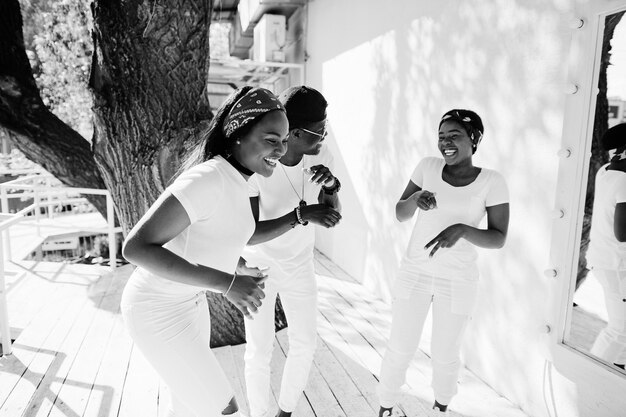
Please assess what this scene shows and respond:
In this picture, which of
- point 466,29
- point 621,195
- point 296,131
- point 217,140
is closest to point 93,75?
point 296,131

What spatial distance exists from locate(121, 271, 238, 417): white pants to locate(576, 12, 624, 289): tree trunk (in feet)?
6.06

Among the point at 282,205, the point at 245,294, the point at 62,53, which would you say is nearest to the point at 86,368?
the point at 282,205

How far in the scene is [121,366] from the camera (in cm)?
333

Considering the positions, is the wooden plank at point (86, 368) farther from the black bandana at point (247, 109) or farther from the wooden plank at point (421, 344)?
the black bandana at point (247, 109)

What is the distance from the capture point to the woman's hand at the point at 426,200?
7.73 ft

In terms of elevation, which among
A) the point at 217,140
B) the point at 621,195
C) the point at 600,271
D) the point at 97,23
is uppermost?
the point at 97,23

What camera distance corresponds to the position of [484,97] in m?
3.22

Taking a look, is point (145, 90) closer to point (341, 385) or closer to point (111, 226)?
point (341, 385)

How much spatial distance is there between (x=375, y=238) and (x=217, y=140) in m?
3.54

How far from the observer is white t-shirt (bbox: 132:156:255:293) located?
4.83 feet

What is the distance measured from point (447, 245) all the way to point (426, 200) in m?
0.24

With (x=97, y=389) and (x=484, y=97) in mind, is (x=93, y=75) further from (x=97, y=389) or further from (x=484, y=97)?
(x=484, y=97)

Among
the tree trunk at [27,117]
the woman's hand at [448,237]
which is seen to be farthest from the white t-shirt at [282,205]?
the tree trunk at [27,117]

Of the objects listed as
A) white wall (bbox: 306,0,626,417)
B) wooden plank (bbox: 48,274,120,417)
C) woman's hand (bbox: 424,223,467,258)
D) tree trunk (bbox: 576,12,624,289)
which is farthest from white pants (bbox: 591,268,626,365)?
wooden plank (bbox: 48,274,120,417)
